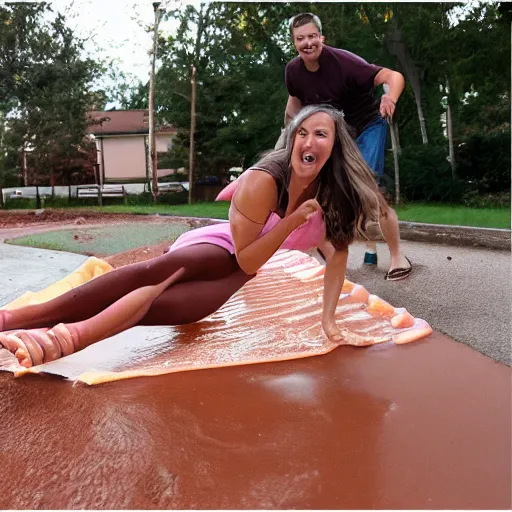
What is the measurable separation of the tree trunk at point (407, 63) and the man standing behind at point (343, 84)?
476mm

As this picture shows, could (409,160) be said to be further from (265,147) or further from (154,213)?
(154,213)

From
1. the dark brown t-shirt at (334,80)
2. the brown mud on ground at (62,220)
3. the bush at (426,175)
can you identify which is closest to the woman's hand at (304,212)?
the dark brown t-shirt at (334,80)

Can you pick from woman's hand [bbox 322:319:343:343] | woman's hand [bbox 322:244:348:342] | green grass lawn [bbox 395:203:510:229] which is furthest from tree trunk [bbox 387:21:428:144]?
woman's hand [bbox 322:319:343:343]

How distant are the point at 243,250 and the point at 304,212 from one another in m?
0.22

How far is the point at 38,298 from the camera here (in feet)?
5.96

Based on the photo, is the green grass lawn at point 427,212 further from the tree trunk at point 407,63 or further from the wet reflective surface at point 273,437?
the wet reflective surface at point 273,437

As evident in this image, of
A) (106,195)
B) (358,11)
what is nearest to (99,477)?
(106,195)

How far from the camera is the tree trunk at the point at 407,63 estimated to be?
7.54 ft

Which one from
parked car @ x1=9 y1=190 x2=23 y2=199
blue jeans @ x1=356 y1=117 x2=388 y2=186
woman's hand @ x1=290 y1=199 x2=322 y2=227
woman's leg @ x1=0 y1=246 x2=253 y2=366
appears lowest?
woman's leg @ x1=0 y1=246 x2=253 y2=366

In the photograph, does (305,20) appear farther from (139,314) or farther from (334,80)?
(139,314)

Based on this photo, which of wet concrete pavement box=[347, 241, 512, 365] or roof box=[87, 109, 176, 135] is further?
roof box=[87, 109, 176, 135]

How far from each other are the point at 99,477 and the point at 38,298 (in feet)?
2.88

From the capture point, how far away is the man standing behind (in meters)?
1.86

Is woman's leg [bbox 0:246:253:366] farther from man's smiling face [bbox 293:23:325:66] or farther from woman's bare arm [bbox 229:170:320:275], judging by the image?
man's smiling face [bbox 293:23:325:66]
